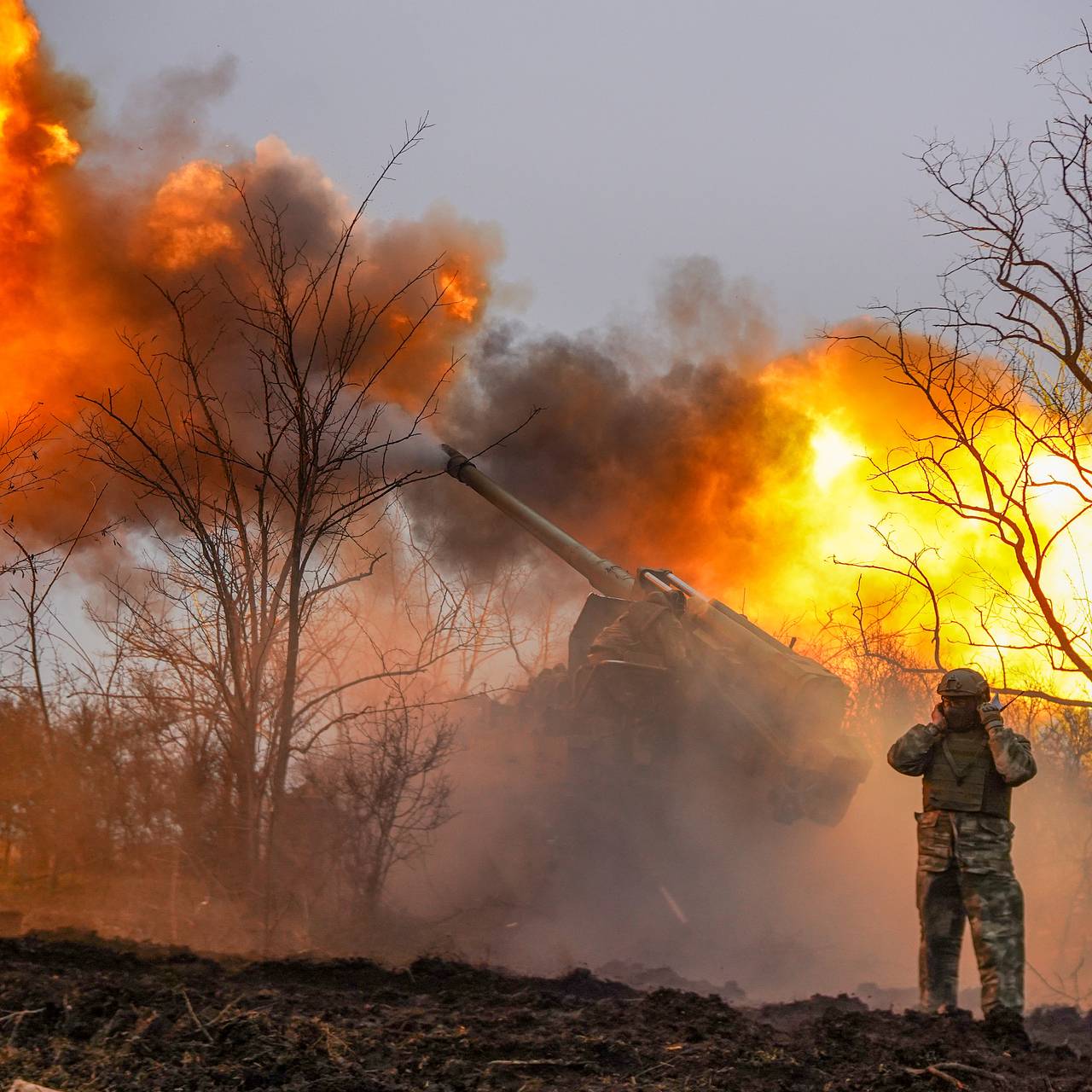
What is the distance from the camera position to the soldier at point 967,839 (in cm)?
812

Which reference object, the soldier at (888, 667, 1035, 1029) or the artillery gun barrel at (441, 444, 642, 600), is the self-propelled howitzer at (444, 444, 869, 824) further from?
the soldier at (888, 667, 1035, 1029)

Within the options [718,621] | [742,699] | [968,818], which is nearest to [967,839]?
[968,818]

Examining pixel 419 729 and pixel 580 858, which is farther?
pixel 580 858

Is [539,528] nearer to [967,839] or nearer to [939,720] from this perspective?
[939,720]

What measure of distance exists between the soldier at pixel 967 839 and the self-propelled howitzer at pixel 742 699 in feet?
19.2

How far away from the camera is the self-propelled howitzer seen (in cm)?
1465

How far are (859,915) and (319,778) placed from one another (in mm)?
7835

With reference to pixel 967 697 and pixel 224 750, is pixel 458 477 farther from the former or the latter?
pixel 967 697

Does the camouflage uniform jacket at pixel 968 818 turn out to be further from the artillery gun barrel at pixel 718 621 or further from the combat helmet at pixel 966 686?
the artillery gun barrel at pixel 718 621

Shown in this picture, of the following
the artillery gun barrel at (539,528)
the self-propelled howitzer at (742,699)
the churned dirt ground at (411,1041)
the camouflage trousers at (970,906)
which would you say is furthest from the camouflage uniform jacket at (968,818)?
the artillery gun barrel at (539,528)

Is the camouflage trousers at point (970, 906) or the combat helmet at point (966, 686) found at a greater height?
the combat helmet at point (966, 686)

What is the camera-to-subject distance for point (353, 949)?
32.7 feet

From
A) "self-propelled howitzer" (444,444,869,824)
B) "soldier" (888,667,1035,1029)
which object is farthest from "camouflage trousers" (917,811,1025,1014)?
"self-propelled howitzer" (444,444,869,824)

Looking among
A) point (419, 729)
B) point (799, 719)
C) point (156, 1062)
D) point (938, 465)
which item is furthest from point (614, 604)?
point (156, 1062)
